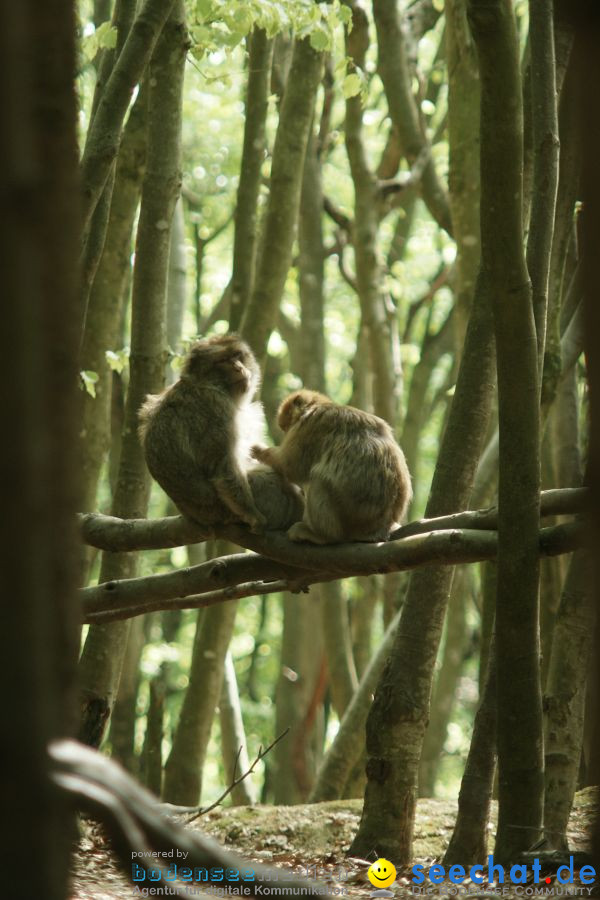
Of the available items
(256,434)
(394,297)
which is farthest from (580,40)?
(394,297)

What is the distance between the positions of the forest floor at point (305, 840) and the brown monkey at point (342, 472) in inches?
80.2

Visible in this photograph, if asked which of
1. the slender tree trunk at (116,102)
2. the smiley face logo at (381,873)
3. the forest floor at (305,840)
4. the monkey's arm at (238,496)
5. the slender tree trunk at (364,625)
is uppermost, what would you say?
the slender tree trunk at (116,102)

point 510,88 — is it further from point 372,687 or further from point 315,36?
point 372,687

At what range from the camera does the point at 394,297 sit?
60.0ft

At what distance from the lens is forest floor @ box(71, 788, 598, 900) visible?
18.6 feet

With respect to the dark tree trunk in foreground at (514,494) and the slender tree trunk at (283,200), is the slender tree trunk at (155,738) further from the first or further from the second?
the dark tree trunk in foreground at (514,494)

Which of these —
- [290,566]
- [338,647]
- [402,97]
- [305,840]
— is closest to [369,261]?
[402,97]

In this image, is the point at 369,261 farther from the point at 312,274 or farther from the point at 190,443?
the point at 190,443

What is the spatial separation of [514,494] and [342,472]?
1.70 metres

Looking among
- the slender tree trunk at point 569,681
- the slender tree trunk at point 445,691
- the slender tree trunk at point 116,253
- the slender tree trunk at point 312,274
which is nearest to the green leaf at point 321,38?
the slender tree trunk at point 116,253

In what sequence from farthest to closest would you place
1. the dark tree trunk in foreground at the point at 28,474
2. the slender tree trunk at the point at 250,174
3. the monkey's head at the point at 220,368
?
1. the slender tree trunk at the point at 250,174
2. the monkey's head at the point at 220,368
3. the dark tree trunk in foreground at the point at 28,474

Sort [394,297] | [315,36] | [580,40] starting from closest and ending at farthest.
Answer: [580,40]
[315,36]
[394,297]

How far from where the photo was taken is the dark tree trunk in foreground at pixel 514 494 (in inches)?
168

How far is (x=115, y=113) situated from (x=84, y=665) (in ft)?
13.0
